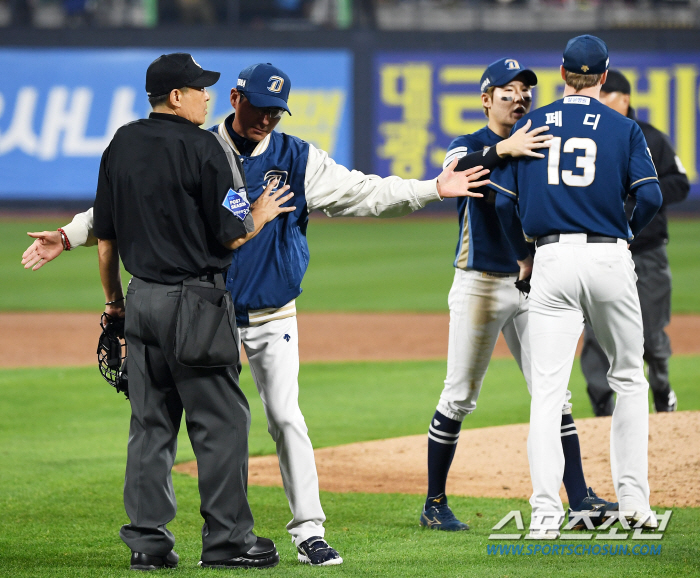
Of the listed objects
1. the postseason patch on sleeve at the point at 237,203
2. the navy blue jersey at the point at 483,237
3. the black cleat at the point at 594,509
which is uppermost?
the postseason patch on sleeve at the point at 237,203

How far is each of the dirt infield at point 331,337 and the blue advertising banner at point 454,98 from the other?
945 centimetres

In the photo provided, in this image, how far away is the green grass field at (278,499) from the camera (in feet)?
12.2

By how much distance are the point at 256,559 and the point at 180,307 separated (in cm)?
99

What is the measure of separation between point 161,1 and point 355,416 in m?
18.9

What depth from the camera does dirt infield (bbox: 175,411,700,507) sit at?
5277mm

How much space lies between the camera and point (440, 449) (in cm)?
473

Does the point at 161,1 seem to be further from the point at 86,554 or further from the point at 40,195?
the point at 86,554

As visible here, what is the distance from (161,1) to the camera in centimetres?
2412

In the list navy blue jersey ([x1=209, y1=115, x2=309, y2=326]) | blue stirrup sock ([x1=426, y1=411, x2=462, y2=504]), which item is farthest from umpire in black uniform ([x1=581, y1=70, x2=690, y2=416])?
navy blue jersey ([x1=209, y1=115, x2=309, y2=326])

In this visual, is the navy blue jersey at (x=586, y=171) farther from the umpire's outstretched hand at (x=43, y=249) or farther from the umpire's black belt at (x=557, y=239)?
the umpire's outstretched hand at (x=43, y=249)

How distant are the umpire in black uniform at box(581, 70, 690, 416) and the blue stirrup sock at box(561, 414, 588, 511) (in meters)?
2.36

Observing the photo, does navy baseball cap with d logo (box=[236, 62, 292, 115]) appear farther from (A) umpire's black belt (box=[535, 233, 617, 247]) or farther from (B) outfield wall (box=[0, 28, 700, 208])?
(B) outfield wall (box=[0, 28, 700, 208])

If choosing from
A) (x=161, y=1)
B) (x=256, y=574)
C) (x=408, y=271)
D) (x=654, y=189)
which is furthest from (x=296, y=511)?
(x=161, y=1)

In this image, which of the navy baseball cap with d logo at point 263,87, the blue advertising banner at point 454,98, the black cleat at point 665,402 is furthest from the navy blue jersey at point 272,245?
the blue advertising banner at point 454,98
